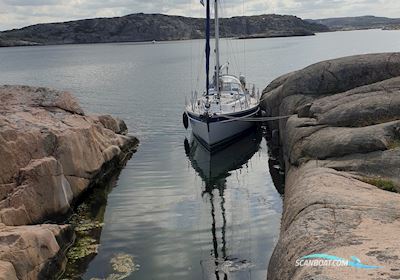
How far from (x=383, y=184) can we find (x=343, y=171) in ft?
6.81

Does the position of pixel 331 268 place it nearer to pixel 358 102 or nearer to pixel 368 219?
pixel 368 219

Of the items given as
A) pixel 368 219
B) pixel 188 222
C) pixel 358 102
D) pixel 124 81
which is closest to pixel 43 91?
pixel 188 222

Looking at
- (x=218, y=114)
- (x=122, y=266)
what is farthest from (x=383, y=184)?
(x=218, y=114)

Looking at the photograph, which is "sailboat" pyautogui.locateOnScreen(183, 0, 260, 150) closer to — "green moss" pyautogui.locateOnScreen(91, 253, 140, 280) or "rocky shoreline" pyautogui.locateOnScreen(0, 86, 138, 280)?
"rocky shoreline" pyautogui.locateOnScreen(0, 86, 138, 280)

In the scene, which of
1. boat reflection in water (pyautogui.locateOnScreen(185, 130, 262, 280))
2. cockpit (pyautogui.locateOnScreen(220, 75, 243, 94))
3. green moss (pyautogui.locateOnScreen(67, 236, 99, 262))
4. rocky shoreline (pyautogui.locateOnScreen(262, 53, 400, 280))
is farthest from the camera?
cockpit (pyautogui.locateOnScreen(220, 75, 243, 94))

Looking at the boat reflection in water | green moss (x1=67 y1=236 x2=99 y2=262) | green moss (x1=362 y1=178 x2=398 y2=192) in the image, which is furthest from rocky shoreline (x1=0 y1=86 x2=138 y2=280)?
green moss (x1=362 y1=178 x2=398 y2=192)

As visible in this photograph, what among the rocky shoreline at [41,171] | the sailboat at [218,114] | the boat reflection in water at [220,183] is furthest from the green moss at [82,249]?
the sailboat at [218,114]

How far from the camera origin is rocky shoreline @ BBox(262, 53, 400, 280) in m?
9.56

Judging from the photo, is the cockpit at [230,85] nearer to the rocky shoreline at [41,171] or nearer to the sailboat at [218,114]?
the sailboat at [218,114]

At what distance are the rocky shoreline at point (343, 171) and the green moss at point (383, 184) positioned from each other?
3 centimetres

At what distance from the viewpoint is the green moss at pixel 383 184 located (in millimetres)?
14422

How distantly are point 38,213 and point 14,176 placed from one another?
72.4 inches

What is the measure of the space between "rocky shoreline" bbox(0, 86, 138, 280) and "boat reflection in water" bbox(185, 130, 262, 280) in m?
5.39

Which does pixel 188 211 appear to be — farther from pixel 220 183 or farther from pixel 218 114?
→ pixel 218 114
